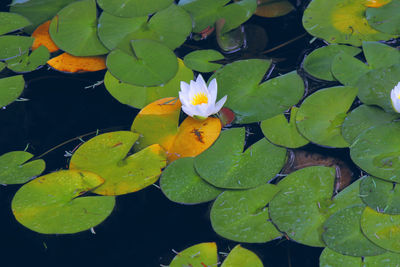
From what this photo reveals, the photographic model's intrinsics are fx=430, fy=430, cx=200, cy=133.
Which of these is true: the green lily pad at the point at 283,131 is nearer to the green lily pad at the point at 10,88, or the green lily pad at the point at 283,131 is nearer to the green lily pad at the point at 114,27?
the green lily pad at the point at 114,27

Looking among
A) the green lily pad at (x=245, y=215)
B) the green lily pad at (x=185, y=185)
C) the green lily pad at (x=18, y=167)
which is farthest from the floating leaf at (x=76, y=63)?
the green lily pad at (x=245, y=215)

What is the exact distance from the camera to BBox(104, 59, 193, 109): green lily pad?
2102 millimetres

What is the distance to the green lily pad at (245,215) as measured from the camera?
63.4 inches

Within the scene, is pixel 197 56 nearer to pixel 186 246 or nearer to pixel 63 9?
pixel 63 9

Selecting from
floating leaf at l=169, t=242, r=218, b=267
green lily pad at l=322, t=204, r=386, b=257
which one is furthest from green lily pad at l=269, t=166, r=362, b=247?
floating leaf at l=169, t=242, r=218, b=267

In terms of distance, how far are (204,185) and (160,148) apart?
27 cm

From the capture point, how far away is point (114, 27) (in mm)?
2383

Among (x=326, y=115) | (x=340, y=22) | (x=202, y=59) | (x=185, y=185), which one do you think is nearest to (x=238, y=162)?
(x=185, y=185)

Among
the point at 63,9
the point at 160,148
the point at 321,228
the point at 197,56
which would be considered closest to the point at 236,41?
the point at 197,56

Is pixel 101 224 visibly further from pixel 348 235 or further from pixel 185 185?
pixel 348 235

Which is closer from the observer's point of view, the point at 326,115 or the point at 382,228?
the point at 382,228

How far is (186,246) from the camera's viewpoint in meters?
1.63

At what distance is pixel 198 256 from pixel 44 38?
63.6 inches

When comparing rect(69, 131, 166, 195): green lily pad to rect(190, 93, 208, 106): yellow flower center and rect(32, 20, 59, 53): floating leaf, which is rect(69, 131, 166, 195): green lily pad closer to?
rect(190, 93, 208, 106): yellow flower center
